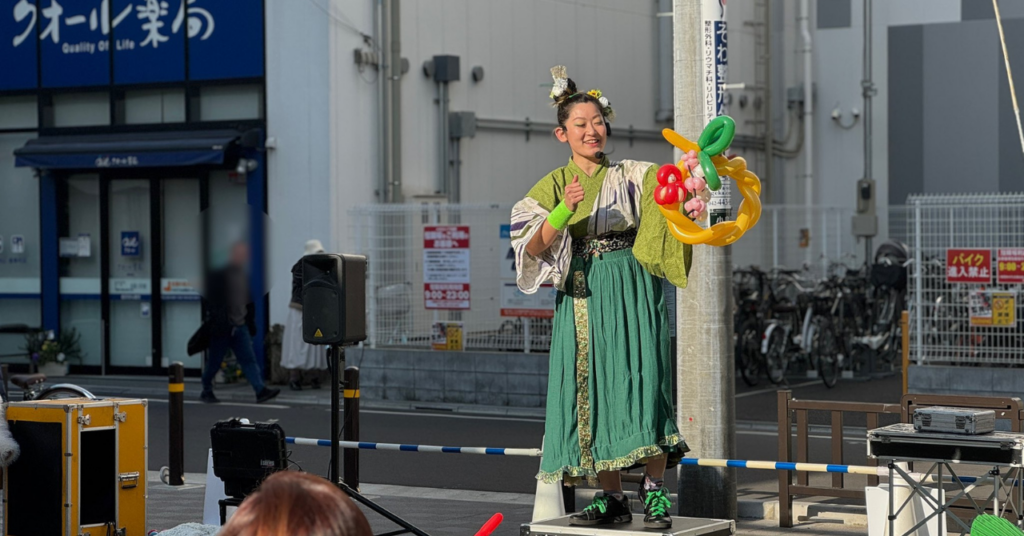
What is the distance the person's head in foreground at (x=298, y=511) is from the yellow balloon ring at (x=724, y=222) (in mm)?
3337

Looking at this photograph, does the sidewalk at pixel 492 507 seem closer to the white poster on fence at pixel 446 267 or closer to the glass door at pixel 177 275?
the white poster on fence at pixel 446 267

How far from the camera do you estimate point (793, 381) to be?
16859 millimetres

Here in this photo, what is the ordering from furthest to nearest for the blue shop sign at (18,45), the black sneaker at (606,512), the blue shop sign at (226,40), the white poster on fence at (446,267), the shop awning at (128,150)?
the blue shop sign at (18,45)
the blue shop sign at (226,40)
the shop awning at (128,150)
the white poster on fence at (446,267)
the black sneaker at (606,512)

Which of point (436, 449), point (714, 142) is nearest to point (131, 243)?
point (436, 449)

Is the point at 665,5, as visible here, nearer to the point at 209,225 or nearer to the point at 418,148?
the point at 418,148

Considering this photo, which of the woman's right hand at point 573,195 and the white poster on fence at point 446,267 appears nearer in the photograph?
the woman's right hand at point 573,195

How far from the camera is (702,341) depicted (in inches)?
291

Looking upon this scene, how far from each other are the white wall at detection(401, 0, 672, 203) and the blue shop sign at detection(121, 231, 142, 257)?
3.65m

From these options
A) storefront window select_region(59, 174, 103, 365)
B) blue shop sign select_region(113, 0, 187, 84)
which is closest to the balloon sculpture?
blue shop sign select_region(113, 0, 187, 84)

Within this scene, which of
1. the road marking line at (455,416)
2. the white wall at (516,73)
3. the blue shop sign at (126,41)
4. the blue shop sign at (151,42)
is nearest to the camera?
the road marking line at (455,416)

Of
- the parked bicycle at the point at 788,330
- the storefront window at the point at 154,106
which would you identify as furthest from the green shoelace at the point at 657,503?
the storefront window at the point at 154,106

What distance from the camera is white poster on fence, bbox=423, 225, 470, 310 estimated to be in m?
15.1

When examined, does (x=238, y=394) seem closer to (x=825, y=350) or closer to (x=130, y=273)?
(x=130, y=273)

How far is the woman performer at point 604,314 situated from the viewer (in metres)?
5.77
